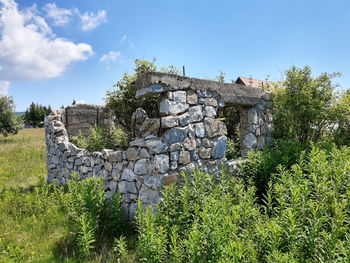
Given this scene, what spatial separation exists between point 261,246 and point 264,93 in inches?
173

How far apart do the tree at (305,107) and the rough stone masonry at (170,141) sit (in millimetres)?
870

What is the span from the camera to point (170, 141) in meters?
4.39

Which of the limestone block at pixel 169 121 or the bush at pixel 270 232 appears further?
the limestone block at pixel 169 121

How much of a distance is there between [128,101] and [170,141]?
2.66 m

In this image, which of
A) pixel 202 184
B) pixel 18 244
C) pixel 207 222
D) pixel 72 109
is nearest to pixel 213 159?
pixel 202 184

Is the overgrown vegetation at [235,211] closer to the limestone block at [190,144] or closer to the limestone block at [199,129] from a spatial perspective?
the limestone block at [190,144]

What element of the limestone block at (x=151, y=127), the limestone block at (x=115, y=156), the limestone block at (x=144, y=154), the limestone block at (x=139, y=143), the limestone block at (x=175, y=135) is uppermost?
the limestone block at (x=151, y=127)

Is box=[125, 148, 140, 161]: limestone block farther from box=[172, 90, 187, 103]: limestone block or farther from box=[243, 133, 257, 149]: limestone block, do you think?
box=[243, 133, 257, 149]: limestone block

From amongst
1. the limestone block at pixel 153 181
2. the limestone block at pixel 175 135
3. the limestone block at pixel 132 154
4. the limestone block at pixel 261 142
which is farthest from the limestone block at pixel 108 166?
the limestone block at pixel 261 142

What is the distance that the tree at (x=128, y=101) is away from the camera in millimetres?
6465

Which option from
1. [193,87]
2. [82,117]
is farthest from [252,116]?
[82,117]

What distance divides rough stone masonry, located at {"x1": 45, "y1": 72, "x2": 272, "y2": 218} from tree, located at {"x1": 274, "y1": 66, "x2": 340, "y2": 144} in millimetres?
870

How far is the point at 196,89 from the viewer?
4832 millimetres

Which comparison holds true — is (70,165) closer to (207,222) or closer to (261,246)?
(207,222)
